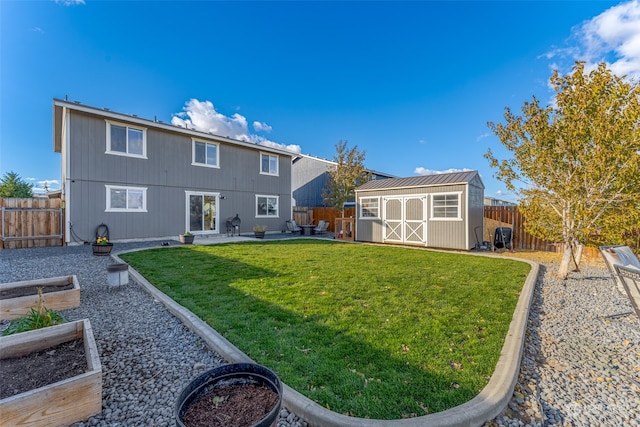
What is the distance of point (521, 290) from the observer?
4.98 metres

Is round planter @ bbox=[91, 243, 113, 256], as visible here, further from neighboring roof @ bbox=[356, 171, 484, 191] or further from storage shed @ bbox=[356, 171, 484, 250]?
neighboring roof @ bbox=[356, 171, 484, 191]

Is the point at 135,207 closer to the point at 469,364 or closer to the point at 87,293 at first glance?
the point at 87,293

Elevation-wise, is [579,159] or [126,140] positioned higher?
[126,140]

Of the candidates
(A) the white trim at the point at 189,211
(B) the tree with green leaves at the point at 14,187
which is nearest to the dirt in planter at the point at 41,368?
(A) the white trim at the point at 189,211

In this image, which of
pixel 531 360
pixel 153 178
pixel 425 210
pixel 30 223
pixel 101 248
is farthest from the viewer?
pixel 153 178

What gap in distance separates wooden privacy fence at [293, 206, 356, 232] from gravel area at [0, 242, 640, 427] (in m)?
14.5

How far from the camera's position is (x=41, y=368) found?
2.25 metres

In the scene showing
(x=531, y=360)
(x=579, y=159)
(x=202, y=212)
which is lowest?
(x=531, y=360)

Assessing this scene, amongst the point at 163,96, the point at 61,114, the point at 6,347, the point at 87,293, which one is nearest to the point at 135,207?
the point at 61,114

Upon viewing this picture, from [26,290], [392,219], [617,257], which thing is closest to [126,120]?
[26,290]

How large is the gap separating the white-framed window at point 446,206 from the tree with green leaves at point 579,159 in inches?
139

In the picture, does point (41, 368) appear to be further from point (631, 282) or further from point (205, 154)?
point (205, 154)

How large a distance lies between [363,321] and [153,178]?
1210 centimetres

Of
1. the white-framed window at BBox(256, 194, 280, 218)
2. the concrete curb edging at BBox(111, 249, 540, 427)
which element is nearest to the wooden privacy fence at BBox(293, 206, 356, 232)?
the white-framed window at BBox(256, 194, 280, 218)
